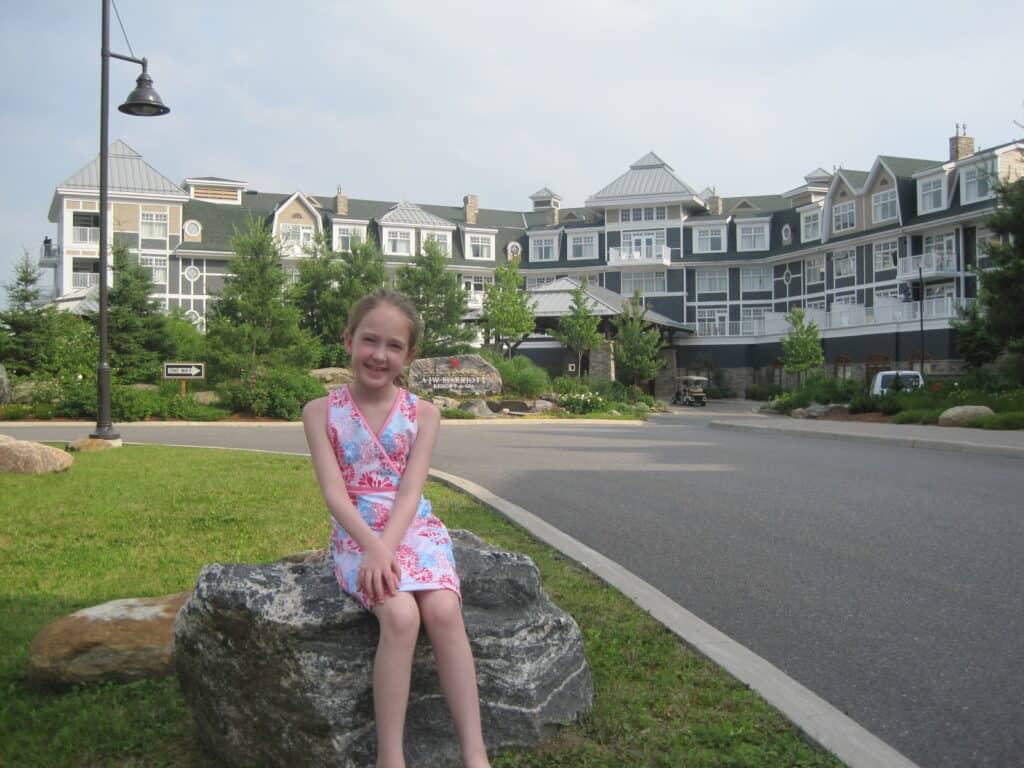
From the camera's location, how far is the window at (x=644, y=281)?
5812cm

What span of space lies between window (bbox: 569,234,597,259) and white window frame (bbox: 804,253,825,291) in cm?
1317

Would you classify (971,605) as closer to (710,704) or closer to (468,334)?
(710,704)

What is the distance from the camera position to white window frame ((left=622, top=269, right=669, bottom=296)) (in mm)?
58094

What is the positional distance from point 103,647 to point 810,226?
183 ft

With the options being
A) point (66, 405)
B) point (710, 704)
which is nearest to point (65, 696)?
point (710, 704)

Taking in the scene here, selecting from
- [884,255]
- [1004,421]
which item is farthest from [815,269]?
[1004,421]

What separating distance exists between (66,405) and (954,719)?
24.2m

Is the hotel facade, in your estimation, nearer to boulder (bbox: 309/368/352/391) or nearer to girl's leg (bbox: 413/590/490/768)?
boulder (bbox: 309/368/352/391)

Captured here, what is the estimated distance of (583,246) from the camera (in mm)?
59031

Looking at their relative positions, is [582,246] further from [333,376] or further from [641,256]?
[333,376]

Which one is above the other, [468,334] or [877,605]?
[468,334]

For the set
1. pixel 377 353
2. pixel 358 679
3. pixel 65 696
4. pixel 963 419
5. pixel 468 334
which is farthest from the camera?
pixel 468 334

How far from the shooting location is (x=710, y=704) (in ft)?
11.8

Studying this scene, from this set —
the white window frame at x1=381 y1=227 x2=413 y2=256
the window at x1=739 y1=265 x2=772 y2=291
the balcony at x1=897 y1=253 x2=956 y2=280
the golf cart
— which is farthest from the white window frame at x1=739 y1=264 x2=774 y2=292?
the white window frame at x1=381 y1=227 x2=413 y2=256
